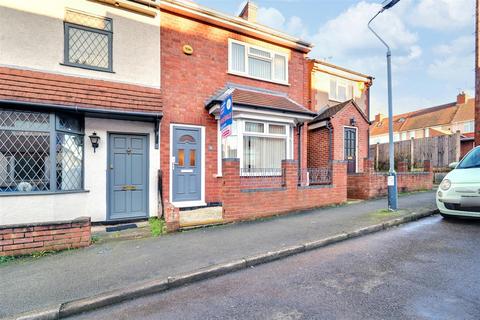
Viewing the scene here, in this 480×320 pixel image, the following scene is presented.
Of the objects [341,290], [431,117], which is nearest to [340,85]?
[341,290]

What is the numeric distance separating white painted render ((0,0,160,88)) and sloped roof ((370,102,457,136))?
37265 mm

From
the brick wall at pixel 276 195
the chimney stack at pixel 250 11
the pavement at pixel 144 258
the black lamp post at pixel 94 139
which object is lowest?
the pavement at pixel 144 258

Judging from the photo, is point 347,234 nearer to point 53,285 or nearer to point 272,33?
point 53,285

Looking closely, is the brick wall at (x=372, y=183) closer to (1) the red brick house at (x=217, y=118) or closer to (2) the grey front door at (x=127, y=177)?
(1) the red brick house at (x=217, y=118)

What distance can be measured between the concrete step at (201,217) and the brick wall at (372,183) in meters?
5.23

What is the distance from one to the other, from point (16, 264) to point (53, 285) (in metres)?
1.36

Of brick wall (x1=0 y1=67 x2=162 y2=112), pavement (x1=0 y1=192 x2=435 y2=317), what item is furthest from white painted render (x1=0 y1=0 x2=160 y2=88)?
pavement (x1=0 y1=192 x2=435 y2=317)

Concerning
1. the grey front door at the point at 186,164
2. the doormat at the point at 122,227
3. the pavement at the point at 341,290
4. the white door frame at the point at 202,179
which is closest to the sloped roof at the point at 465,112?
the pavement at the point at 341,290

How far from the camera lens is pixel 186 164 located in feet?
24.8

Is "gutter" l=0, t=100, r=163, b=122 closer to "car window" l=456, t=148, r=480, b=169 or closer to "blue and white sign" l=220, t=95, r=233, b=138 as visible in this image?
"blue and white sign" l=220, t=95, r=233, b=138

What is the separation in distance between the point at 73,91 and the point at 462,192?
921 cm

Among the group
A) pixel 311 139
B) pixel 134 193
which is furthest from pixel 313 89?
pixel 134 193

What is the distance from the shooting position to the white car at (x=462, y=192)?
5109mm

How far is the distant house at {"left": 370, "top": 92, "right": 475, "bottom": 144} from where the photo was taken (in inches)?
1166
